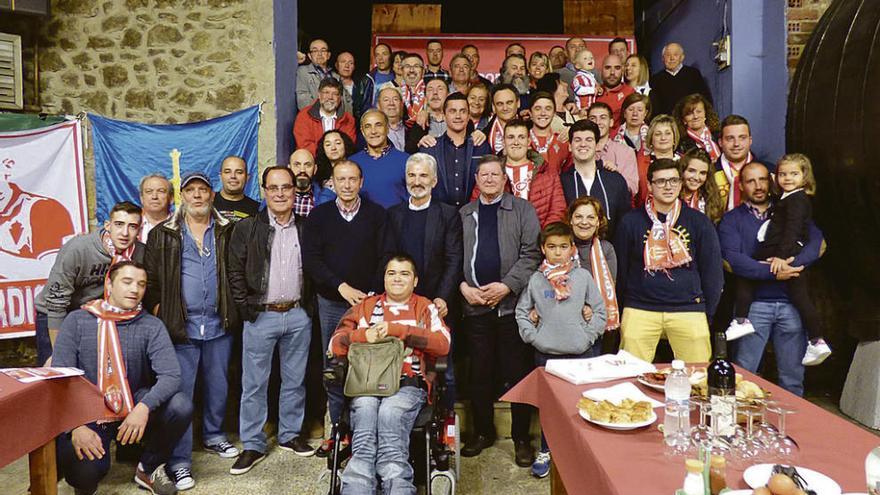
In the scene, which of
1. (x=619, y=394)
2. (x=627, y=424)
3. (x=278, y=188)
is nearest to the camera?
(x=627, y=424)

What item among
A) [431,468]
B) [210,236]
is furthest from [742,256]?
[210,236]

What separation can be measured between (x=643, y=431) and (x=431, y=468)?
50.4 inches

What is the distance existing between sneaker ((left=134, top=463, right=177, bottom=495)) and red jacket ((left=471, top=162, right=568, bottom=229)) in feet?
7.74

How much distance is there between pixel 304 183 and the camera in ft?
12.9

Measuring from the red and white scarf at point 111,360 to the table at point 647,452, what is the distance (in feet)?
6.64

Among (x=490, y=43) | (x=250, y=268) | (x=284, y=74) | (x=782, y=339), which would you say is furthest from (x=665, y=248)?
(x=490, y=43)

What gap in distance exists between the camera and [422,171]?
3.43 meters

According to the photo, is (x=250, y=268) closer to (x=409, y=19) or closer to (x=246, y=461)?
(x=246, y=461)

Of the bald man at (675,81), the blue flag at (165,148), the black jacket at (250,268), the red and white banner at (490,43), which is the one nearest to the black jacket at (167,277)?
the black jacket at (250,268)

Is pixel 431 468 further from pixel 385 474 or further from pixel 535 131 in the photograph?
pixel 535 131

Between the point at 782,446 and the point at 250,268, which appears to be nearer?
the point at 782,446

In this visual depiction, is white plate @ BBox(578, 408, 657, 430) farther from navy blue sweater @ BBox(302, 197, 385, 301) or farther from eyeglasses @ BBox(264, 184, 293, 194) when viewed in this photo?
eyeglasses @ BBox(264, 184, 293, 194)

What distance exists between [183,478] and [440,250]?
69.4 inches

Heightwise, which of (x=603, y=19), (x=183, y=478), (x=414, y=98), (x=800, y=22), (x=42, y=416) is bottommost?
(x=183, y=478)
